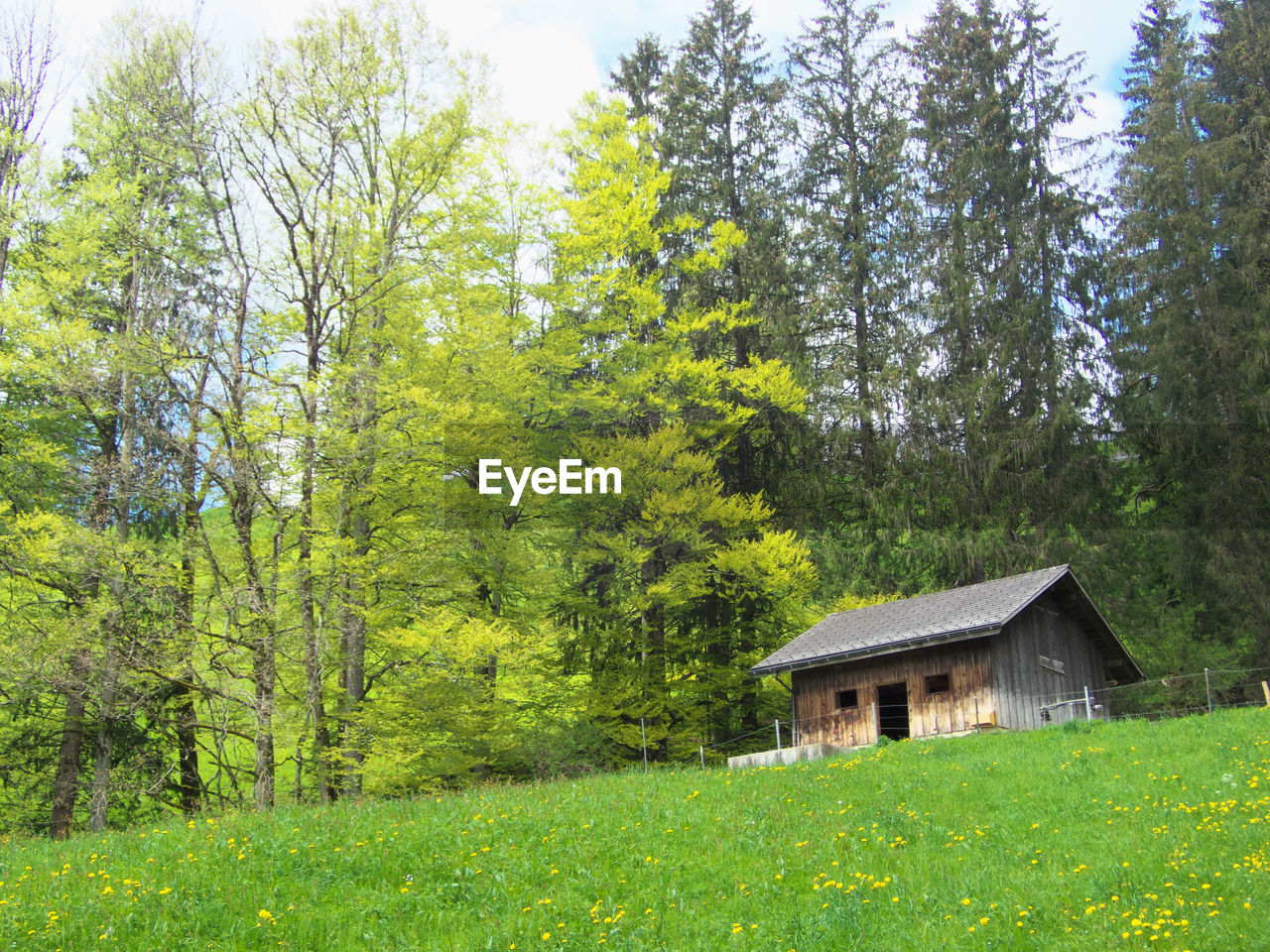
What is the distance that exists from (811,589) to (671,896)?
18.6 meters

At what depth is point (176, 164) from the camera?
1947cm

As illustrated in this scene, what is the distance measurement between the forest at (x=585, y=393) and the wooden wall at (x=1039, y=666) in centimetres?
363

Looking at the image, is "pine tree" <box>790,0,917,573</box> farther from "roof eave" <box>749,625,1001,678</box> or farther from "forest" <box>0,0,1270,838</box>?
"roof eave" <box>749,625,1001,678</box>

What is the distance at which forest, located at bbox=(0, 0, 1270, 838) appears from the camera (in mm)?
18422

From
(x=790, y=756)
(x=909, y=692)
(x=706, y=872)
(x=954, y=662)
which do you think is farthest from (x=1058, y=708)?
(x=706, y=872)

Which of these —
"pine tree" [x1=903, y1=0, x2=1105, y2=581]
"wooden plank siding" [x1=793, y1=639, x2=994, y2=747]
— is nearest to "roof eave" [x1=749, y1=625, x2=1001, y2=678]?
"wooden plank siding" [x1=793, y1=639, x2=994, y2=747]

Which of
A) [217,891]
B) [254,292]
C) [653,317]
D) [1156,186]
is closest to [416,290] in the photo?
[254,292]

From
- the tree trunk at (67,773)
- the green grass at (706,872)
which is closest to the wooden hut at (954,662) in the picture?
the green grass at (706,872)

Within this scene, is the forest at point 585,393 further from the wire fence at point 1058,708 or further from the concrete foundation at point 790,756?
the concrete foundation at point 790,756

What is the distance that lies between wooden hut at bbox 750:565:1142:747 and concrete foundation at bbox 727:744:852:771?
9.71 ft

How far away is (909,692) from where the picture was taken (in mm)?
22312

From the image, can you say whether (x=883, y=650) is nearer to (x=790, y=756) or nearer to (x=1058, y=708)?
(x=790, y=756)

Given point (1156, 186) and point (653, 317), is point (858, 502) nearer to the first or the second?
point (653, 317)

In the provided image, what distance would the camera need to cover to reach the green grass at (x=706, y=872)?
8023mm
